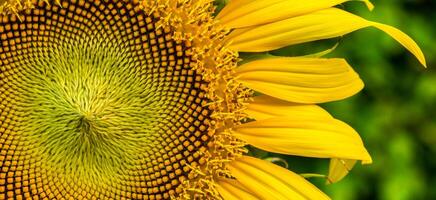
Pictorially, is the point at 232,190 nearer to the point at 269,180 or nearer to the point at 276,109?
the point at 269,180

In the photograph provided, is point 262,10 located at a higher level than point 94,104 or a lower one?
higher

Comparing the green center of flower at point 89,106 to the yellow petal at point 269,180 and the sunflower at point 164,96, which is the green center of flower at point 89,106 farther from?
the yellow petal at point 269,180

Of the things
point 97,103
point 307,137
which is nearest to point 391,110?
point 307,137

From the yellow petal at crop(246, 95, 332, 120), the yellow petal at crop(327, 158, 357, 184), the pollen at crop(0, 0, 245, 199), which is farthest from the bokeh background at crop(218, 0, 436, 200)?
the pollen at crop(0, 0, 245, 199)

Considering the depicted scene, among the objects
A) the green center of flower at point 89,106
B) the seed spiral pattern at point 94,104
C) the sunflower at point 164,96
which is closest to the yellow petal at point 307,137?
the sunflower at point 164,96

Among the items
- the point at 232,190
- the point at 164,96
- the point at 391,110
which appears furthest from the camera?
the point at 391,110

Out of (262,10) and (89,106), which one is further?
(262,10)
